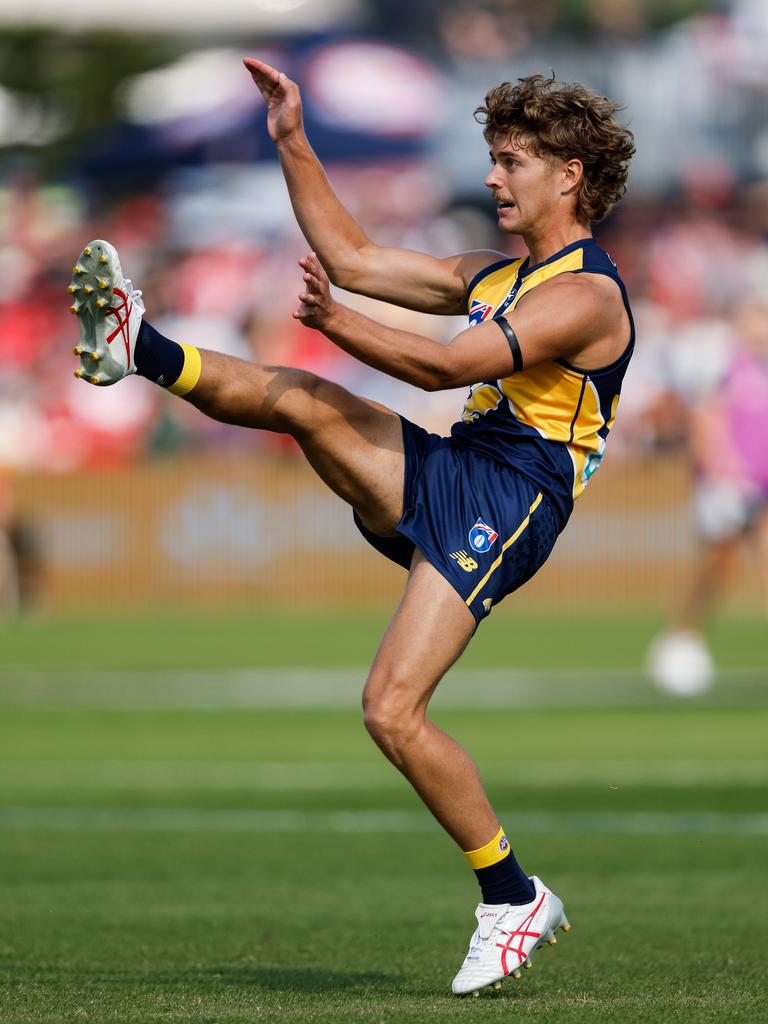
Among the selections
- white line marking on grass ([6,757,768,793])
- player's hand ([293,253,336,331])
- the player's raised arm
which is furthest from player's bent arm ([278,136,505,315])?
white line marking on grass ([6,757,768,793])

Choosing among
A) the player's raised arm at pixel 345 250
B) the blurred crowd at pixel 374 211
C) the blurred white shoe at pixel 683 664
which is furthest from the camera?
the blurred crowd at pixel 374 211

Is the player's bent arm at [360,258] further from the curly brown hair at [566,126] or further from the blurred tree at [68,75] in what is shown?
the blurred tree at [68,75]

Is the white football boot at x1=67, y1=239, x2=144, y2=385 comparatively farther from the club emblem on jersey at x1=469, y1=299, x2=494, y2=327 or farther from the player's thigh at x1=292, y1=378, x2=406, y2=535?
the club emblem on jersey at x1=469, y1=299, x2=494, y2=327

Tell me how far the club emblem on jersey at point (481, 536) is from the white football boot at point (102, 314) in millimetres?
1123

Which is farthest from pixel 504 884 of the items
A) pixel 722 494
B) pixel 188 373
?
pixel 722 494

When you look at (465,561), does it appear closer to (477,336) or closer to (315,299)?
(477,336)

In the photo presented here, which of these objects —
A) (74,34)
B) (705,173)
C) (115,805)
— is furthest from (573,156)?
(74,34)

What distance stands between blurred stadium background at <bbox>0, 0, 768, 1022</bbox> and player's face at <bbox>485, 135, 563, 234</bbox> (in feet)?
7.81

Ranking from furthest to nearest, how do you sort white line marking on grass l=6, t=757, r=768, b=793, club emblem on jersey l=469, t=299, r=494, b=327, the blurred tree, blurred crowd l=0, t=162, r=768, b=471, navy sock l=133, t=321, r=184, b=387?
1. the blurred tree
2. blurred crowd l=0, t=162, r=768, b=471
3. white line marking on grass l=6, t=757, r=768, b=793
4. club emblem on jersey l=469, t=299, r=494, b=327
5. navy sock l=133, t=321, r=184, b=387

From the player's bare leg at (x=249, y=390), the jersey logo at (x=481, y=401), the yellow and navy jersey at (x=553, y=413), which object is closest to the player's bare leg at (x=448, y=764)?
the player's bare leg at (x=249, y=390)

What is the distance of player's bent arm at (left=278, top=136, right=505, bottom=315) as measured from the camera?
22.3 feet

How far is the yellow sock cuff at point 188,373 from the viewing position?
19.6 feet

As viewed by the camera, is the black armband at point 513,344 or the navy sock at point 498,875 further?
the navy sock at point 498,875

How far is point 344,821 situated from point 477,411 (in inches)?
172
